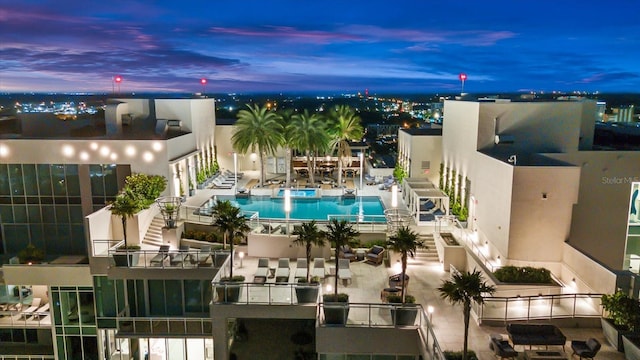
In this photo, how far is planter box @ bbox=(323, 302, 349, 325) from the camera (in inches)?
583

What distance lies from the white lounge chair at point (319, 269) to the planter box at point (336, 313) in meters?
3.78

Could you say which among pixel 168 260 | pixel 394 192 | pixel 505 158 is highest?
pixel 505 158

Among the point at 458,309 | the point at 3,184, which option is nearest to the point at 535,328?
the point at 458,309

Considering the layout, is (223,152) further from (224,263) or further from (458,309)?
(458,309)

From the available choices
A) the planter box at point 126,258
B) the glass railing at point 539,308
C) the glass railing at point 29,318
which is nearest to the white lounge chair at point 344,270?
the glass railing at point 539,308

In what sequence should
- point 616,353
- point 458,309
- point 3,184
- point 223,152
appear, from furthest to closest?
point 223,152, point 3,184, point 458,309, point 616,353

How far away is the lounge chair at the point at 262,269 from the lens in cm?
1847

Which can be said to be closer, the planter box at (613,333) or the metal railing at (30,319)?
the planter box at (613,333)

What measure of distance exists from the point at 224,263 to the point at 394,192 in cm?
1100

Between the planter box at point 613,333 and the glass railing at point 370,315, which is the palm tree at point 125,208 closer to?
the glass railing at point 370,315

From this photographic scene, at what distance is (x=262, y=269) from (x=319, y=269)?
94.3 inches

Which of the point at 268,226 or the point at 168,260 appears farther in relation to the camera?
the point at 268,226

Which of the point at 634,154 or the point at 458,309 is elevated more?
the point at 634,154

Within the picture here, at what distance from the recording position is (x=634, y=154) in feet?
64.9
